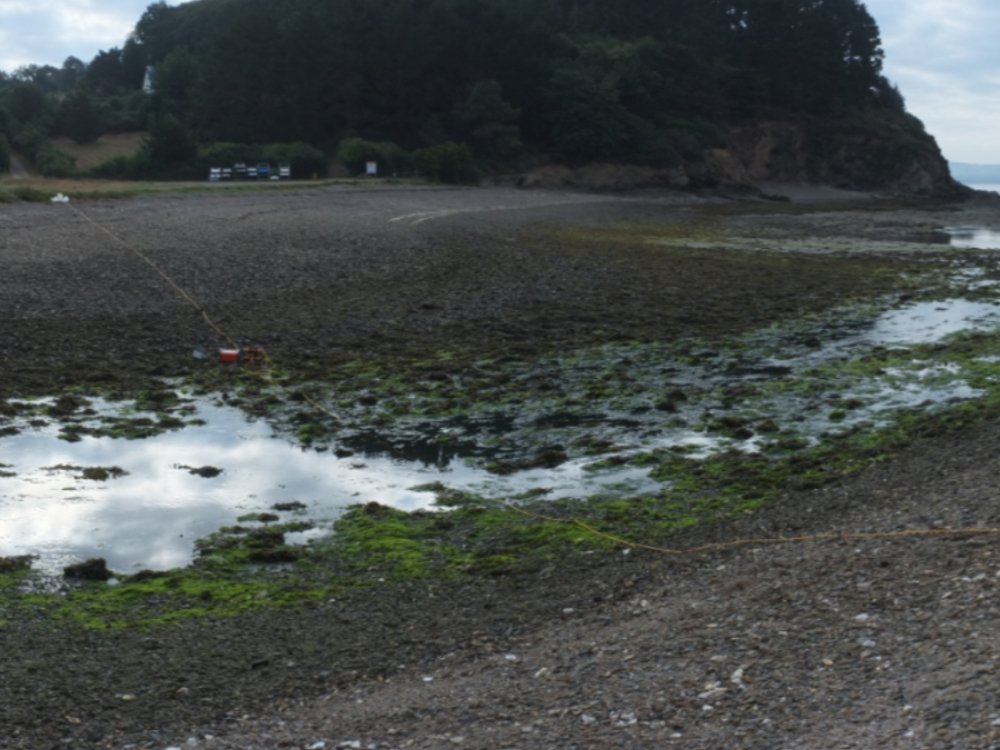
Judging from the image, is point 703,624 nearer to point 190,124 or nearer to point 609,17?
point 190,124

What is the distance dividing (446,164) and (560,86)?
51.4ft

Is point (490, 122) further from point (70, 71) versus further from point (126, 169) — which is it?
point (70, 71)

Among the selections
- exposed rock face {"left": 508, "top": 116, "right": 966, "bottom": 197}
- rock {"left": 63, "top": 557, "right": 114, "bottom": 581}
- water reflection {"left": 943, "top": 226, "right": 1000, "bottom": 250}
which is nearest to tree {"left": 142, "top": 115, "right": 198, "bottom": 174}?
water reflection {"left": 943, "top": 226, "right": 1000, "bottom": 250}

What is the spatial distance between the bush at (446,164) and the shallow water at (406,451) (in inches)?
1750

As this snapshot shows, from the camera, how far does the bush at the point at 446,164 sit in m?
59.5

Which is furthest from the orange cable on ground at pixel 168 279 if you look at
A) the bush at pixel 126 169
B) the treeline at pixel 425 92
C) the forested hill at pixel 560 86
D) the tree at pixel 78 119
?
the tree at pixel 78 119

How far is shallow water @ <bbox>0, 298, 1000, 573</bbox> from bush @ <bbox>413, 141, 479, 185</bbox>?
44.4 m

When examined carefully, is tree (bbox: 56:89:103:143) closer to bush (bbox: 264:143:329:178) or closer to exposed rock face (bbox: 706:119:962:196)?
bush (bbox: 264:143:329:178)

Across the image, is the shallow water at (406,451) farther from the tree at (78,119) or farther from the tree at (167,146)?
the tree at (78,119)

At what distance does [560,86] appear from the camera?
73125 mm

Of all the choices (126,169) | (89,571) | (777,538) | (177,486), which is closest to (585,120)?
(126,169)

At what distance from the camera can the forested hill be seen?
69000 mm

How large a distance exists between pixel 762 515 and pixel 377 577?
287 cm

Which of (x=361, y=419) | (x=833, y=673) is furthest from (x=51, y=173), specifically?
(x=833, y=673)
